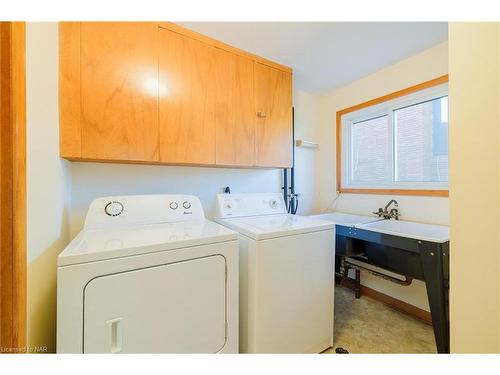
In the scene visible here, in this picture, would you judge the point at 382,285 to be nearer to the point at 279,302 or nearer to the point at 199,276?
the point at 279,302

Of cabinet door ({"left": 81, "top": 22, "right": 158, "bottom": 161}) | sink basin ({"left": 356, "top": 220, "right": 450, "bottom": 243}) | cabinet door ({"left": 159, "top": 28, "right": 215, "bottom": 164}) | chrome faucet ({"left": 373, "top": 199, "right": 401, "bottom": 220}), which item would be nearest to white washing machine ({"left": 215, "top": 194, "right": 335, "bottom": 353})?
sink basin ({"left": 356, "top": 220, "right": 450, "bottom": 243})

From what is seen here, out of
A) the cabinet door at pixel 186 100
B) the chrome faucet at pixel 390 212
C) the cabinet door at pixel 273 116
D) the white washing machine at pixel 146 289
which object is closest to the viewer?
the white washing machine at pixel 146 289

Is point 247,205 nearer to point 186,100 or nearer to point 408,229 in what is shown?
point 186,100

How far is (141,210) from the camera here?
4.51ft

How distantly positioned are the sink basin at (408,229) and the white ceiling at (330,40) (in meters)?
1.56

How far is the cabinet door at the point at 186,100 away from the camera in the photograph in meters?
1.40

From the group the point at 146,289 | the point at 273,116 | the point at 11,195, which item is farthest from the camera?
the point at 273,116

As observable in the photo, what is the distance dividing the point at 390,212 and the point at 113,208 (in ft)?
8.09

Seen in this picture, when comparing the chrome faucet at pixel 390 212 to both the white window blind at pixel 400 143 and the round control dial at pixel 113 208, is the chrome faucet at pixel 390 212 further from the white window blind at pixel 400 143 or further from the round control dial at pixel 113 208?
the round control dial at pixel 113 208

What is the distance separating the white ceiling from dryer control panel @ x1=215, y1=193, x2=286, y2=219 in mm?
1279

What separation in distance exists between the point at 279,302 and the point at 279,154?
4.01ft

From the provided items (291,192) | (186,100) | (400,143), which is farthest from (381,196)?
(186,100)

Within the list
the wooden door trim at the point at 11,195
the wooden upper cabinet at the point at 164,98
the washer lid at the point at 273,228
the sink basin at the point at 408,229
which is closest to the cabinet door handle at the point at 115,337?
the wooden door trim at the point at 11,195
